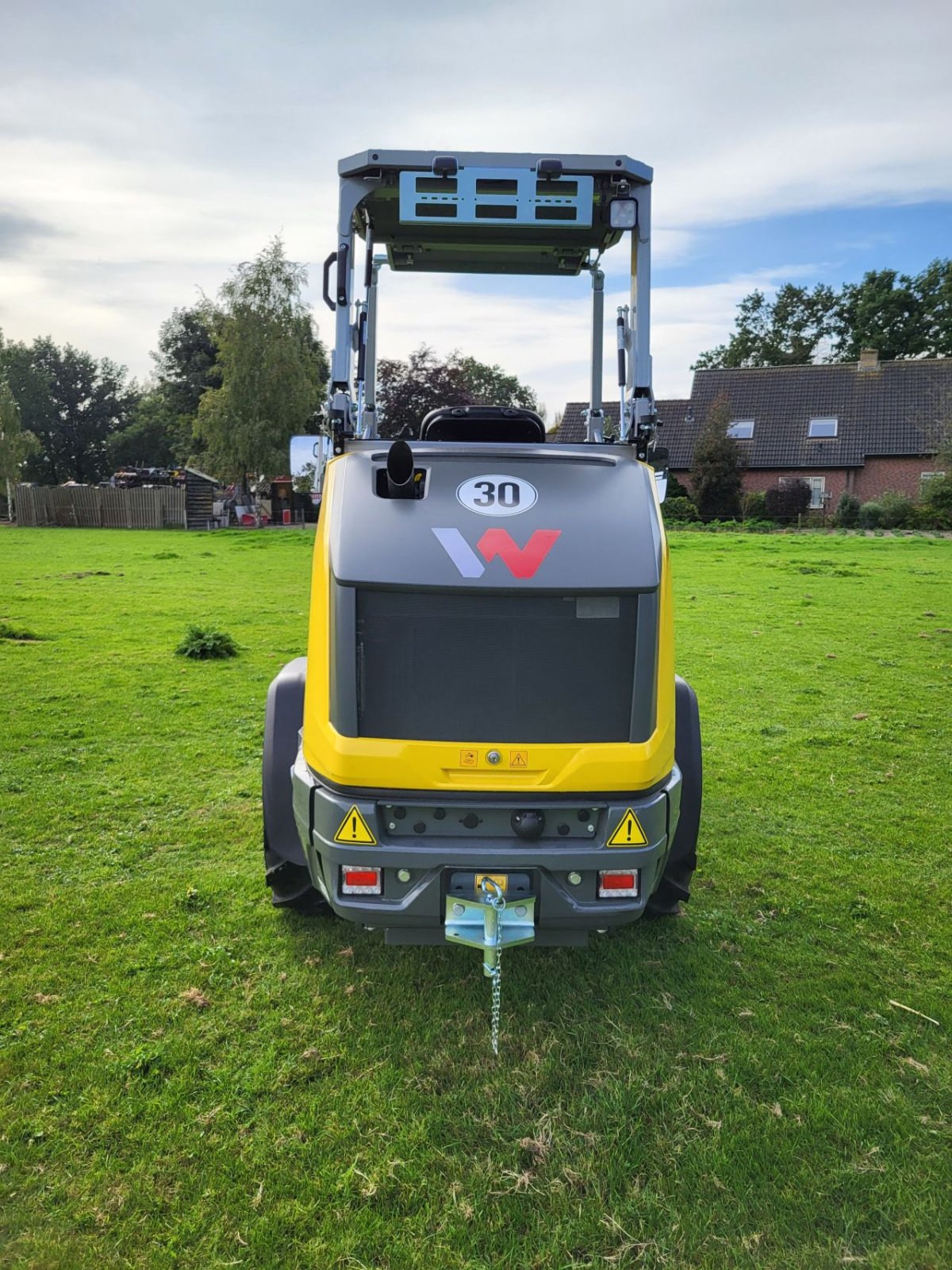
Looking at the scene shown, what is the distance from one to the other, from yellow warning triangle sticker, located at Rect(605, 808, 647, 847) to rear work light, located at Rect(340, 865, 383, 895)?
791mm

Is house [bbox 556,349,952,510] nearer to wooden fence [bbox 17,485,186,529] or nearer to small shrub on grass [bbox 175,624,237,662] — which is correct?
wooden fence [bbox 17,485,186,529]

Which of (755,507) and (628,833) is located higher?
(755,507)

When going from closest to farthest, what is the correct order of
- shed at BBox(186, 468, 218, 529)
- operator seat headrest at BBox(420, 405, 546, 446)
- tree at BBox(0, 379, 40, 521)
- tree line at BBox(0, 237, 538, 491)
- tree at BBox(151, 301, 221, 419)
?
operator seat headrest at BBox(420, 405, 546, 446)
tree line at BBox(0, 237, 538, 491)
shed at BBox(186, 468, 218, 529)
tree at BBox(0, 379, 40, 521)
tree at BBox(151, 301, 221, 419)

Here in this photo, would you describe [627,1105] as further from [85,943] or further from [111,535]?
[111,535]

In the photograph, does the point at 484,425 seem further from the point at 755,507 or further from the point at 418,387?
the point at 755,507

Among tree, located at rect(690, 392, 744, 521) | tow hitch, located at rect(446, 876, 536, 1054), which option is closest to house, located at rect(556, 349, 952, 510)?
tree, located at rect(690, 392, 744, 521)

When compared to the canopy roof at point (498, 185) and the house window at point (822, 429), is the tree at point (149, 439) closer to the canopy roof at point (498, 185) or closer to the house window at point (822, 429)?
the house window at point (822, 429)

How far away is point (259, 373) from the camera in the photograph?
34.5 m

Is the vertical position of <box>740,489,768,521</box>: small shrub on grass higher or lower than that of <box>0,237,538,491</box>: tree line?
lower

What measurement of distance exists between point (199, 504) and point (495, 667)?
35574mm

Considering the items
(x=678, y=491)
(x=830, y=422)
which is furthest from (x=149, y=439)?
(x=830, y=422)

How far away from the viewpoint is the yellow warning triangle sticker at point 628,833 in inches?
122

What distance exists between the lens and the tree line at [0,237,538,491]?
28.4 meters

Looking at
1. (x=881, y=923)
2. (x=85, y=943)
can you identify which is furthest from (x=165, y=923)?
(x=881, y=923)
